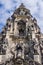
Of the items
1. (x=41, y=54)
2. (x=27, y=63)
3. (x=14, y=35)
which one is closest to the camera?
(x=27, y=63)

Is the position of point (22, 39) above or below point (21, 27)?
below

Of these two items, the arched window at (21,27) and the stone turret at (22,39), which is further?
the arched window at (21,27)

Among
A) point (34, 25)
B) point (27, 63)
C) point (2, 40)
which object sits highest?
point (34, 25)

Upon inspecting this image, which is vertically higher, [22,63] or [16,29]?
[16,29]

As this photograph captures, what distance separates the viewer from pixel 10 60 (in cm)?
2986

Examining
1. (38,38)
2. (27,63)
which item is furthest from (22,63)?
(38,38)

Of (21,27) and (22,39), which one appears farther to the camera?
(21,27)

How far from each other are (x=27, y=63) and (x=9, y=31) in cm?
668

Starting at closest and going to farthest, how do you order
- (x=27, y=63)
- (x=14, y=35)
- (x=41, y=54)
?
(x=27, y=63) → (x=41, y=54) → (x=14, y=35)

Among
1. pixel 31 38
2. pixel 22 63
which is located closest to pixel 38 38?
pixel 31 38

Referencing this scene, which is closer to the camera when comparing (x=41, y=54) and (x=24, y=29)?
(x=41, y=54)

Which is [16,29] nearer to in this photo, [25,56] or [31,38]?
[31,38]

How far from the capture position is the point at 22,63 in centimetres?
2947

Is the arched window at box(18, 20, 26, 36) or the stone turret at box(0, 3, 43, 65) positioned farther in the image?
the arched window at box(18, 20, 26, 36)
